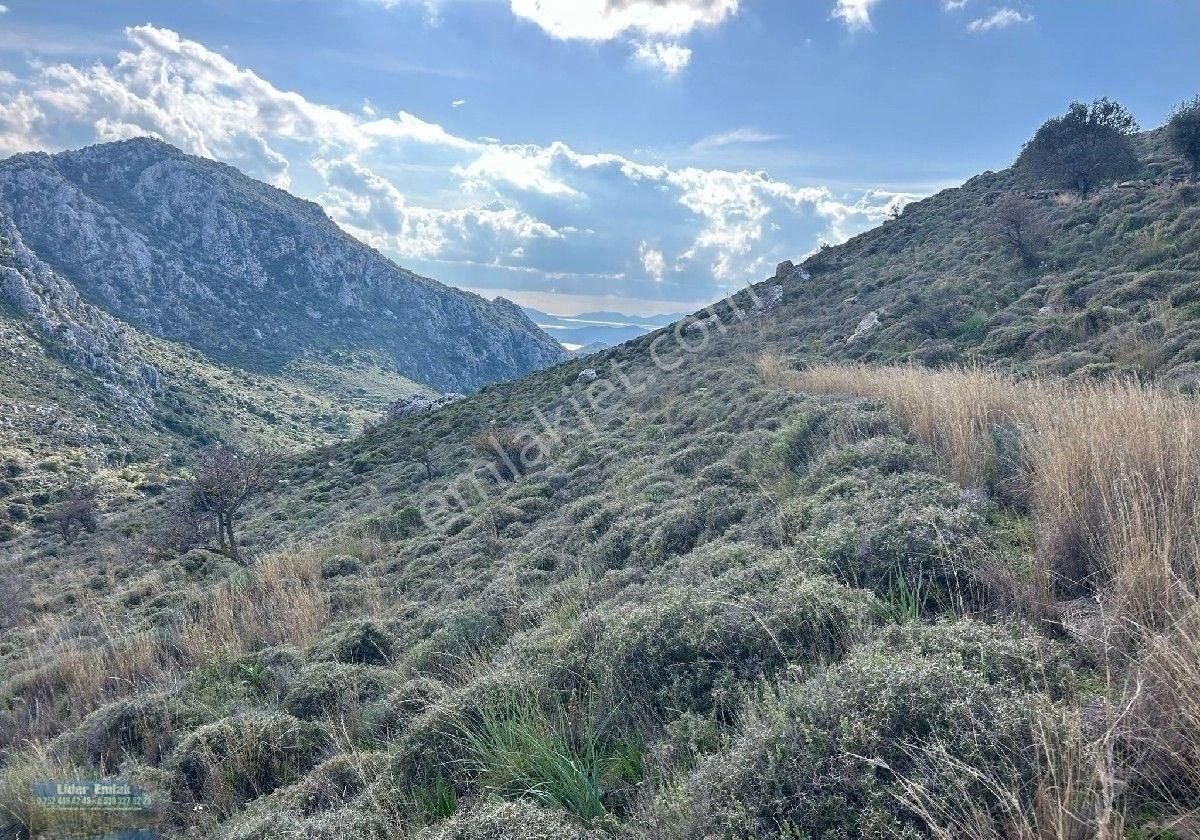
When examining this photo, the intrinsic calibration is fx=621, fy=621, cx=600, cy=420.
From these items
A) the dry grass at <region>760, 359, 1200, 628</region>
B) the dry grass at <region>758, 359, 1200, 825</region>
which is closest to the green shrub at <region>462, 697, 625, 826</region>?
the dry grass at <region>758, 359, 1200, 825</region>

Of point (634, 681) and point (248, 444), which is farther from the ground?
point (248, 444)

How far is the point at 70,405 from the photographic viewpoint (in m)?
49.1

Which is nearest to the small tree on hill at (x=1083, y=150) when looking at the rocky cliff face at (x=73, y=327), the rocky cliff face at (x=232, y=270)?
the rocky cliff face at (x=73, y=327)

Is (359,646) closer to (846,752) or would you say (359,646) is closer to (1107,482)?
(846,752)

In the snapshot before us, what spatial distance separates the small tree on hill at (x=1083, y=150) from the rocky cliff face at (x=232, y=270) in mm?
91054

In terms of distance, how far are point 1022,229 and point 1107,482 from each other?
Result: 23.2m

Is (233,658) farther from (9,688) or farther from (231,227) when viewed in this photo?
(231,227)

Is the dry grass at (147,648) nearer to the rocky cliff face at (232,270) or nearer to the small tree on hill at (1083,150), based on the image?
the small tree on hill at (1083,150)

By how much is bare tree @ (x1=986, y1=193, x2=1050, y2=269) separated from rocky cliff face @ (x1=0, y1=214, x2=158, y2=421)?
63.6m

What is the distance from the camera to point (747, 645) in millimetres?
3766

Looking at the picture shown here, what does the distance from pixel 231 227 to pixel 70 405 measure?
226 ft

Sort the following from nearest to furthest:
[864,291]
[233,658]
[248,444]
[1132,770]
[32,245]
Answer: [1132,770] < [233,658] < [864,291] < [248,444] < [32,245]

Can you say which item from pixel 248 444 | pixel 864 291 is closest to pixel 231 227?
pixel 248 444

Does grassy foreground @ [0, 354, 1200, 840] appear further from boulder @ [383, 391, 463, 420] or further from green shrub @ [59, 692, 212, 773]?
boulder @ [383, 391, 463, 420]
